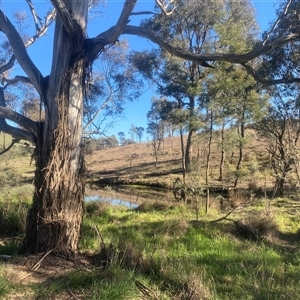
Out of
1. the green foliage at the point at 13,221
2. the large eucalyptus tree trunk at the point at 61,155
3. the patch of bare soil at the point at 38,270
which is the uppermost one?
the large eucalyptus tree trunk at the point at 61,155

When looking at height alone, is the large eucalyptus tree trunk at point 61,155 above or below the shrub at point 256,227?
above

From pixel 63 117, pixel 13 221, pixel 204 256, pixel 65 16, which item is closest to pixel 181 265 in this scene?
pixel 204 256

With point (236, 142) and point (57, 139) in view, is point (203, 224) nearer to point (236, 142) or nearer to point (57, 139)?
point (57, 139)

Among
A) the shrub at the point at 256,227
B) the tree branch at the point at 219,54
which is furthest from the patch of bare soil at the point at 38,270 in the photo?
the shrub at the point at 256,227

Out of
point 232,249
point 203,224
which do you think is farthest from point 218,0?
point 232,249

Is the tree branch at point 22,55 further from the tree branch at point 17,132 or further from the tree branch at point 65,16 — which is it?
the tree branch at point 65,16

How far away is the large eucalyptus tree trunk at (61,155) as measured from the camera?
14.6 ft

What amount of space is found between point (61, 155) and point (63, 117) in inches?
18.8

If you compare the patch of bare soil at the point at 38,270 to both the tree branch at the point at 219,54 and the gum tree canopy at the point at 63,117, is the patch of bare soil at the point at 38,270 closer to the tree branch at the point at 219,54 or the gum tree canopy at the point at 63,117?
the gum tree canopy at the point at 63,117

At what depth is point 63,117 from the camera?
14.8ft

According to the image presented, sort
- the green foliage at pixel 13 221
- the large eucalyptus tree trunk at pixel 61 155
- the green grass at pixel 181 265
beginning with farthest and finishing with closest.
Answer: the green foliage at pixel 13 221
the large eucalyptus tree trunk at pixel 61 155
the green grass at pixel 181 265

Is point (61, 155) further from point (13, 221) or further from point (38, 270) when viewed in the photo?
point (13, 221)

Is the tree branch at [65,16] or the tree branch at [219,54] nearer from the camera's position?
the tree branch at [65,16]

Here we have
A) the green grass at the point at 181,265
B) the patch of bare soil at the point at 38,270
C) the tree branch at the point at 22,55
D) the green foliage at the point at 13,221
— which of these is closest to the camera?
the patch of bare soil at the point at 38,270
